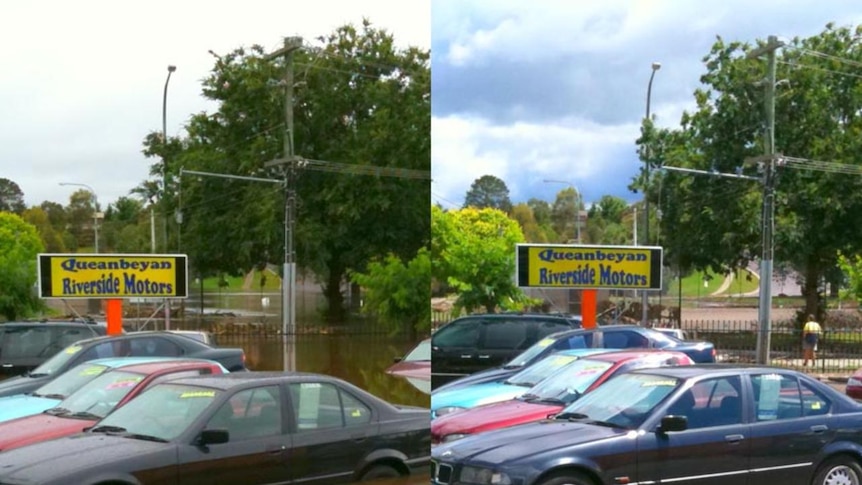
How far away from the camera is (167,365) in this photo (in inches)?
104

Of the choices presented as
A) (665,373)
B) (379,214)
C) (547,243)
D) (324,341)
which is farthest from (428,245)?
(665,373)

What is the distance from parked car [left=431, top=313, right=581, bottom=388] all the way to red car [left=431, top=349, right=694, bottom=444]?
185 mm

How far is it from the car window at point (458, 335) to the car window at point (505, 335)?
0.12 meters

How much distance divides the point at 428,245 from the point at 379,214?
14cm

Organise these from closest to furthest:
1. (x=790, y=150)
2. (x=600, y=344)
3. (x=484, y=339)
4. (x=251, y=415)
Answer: (x=251, y=415) → (x=484, y=339) → (x=600, y=344) → (x=790, y=150)

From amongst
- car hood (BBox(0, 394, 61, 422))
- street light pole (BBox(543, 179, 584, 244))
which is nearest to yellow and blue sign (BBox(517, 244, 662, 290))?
street light pole (BBox(543, 179, 584, 244))

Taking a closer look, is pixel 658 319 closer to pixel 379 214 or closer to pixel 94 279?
pixel 379 214

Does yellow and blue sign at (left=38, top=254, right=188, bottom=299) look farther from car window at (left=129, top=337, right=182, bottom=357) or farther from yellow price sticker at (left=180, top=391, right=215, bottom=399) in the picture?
yellow price sticker at (left=180, top=391, right=215, bottom=399)

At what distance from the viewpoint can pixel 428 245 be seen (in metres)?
2.17

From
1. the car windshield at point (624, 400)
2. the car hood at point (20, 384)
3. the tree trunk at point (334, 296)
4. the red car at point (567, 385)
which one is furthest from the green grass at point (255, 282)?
the car windshield at point (624, 400)

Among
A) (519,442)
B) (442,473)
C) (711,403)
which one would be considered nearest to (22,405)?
(442,473)

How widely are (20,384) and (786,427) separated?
8.93ft

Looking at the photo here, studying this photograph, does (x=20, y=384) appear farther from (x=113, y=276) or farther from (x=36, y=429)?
(x=113, y=276)

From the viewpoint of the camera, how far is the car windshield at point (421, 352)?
7.30 ft
